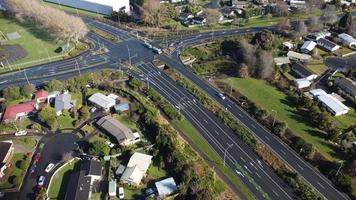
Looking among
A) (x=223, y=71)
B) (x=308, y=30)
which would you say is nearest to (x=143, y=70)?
(x=223, y=71)

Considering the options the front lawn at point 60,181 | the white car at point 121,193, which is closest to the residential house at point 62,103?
the front lawn at point 60,181

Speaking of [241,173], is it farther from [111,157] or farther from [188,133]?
→ [111,157]

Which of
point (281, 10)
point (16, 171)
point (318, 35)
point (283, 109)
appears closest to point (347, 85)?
point (283, 109)

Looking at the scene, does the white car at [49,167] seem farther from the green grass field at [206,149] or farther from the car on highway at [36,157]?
the green grass field at [206,149]

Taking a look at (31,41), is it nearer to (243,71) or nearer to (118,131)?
(118,131)

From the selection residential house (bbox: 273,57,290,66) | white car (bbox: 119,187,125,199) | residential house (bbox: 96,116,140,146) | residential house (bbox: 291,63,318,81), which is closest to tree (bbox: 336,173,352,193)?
residential house (bbox: 291,63,318,81)

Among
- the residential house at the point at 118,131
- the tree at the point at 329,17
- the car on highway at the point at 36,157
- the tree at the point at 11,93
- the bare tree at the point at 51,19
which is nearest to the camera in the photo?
the car on highway at the point at 36,157
